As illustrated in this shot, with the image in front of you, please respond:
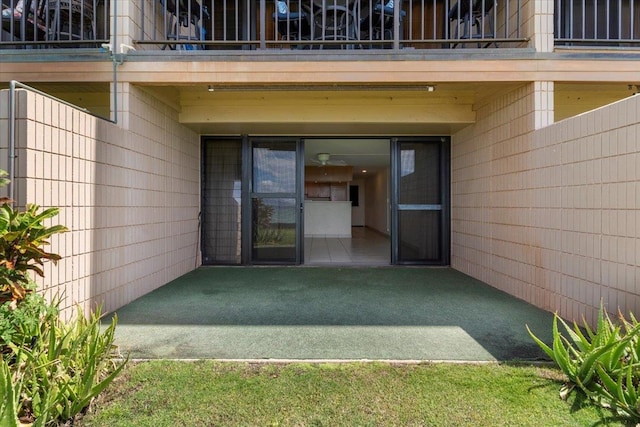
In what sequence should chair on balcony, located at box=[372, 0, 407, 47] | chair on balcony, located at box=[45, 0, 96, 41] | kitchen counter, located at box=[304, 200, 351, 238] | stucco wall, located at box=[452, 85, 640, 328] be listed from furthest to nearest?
1. kitchen counter, located at box=[304, 200, 351, 238]
2. chair on balcony, located at box=[372, 0, 407, 47]
3. chair on balcony, located at box=[45, 0, 96, 41]
4. stucco wall, located at box=[452, 85, 640, 328]

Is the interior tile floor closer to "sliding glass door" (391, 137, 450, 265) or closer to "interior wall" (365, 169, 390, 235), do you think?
"sliding glass door" (391, 137, 450, 265)

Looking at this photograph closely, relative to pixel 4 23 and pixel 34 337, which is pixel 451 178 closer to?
pixel 34 337

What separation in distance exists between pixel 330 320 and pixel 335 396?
115cm

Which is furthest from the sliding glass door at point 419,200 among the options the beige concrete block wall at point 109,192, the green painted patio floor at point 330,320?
the beige concrete block wall at point 109,192

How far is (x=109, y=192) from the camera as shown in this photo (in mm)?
3176

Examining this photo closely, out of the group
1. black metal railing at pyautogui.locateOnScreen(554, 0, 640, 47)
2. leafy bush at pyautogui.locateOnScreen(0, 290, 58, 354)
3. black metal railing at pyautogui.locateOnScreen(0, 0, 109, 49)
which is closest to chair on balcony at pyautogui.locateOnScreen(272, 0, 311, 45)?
black metal railing at pyautogui.locateOnScreen(0, 0, 109, 49)

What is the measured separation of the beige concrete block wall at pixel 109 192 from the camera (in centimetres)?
240

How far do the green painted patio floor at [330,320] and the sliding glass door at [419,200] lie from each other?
3.30ft

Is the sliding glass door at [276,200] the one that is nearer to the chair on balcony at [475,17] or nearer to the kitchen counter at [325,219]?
the chair on balcony at [475,17]

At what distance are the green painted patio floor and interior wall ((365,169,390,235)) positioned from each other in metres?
6.47

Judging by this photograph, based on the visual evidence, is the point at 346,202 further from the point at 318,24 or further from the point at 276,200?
the point at 318,24

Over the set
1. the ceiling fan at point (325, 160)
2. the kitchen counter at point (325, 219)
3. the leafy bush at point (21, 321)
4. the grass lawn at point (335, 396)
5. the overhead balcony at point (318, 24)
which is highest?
the overhead balcony at point (318, 24)

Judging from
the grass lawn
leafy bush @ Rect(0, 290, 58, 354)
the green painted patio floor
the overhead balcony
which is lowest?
the grass lawn

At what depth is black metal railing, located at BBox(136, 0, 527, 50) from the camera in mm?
3618
